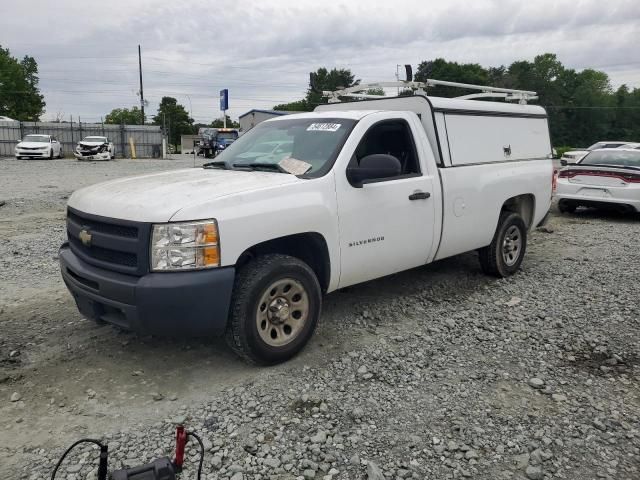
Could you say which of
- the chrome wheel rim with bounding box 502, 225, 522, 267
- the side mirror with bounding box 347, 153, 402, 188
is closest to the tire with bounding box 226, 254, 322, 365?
the side mirror with bounding box 347, 153, 402, 188

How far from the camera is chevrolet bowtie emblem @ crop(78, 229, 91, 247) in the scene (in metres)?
3.73

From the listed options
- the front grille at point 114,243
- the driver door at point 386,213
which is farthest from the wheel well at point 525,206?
the front grille at point 114,243

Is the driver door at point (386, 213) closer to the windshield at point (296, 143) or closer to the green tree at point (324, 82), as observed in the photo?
the windshield at point (296, 143)

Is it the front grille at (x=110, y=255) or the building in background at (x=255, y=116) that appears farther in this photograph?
the building in background at (x=255, y=116)

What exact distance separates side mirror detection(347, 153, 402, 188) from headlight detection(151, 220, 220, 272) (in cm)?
129

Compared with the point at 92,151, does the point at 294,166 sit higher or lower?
lower

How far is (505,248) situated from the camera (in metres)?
6.28

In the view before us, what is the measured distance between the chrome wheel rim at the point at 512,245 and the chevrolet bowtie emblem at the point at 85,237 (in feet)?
14.3

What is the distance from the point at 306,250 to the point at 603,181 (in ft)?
27.3

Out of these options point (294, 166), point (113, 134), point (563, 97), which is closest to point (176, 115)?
point (113, 134)

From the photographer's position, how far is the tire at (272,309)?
3631 mm

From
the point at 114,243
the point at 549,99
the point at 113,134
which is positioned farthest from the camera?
the point at 549,99

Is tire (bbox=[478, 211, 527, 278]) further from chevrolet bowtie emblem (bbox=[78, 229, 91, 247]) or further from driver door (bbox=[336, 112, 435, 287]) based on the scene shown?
chevrolet bowtie emblem (bbox=[78, 229, 91, 247])

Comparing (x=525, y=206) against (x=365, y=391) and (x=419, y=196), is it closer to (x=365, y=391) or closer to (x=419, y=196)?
(x=419, y=196)
